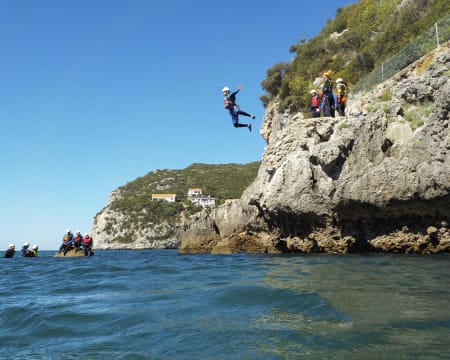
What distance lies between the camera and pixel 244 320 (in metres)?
5.23

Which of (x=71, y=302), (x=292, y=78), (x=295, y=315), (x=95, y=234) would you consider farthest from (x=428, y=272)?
(x=95, y=234)

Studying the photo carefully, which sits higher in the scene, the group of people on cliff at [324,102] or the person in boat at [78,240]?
the group of people on cliff at [324,102]

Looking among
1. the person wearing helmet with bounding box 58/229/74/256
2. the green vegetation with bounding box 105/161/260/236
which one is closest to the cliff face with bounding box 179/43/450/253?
the person wearing helmet with bounding box 58/229/74/256

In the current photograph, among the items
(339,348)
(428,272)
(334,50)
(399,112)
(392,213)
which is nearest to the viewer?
(339,348)

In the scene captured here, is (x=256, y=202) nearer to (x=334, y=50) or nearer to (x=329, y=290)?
(x=329, y=290)

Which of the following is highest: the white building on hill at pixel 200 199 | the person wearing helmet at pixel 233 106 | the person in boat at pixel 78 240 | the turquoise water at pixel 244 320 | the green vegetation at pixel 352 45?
the green vegetation at pixel 352 45

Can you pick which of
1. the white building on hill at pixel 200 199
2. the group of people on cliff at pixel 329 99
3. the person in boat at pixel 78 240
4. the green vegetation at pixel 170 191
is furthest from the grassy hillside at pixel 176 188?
the group of people on cliff at pixel 329 99

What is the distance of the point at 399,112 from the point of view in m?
15.9

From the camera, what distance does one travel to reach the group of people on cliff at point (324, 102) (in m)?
15.2

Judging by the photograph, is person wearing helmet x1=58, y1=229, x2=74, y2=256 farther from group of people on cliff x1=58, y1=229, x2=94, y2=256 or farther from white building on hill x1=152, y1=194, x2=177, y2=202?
white building on hill x1=152, y1=194, x2=177, y2=202

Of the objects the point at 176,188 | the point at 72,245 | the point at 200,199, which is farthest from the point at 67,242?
the point at 176,188

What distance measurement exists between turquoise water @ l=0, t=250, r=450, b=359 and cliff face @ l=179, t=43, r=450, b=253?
19.1ft

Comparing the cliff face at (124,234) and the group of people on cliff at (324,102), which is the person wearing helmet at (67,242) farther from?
the cliff face at (124,234)

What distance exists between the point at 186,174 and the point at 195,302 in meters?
139
